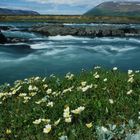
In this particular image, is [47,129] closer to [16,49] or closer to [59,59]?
[59,59]

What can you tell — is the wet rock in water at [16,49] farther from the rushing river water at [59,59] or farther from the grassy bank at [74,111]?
the grassy bank at [74,111]

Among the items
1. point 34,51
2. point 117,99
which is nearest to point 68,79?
point 117,99

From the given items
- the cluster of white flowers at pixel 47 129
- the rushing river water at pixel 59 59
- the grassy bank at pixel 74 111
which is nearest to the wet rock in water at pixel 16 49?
the rushing river water at pixel 59 59

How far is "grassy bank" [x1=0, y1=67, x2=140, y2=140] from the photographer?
6273 mm

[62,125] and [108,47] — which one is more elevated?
[62,125]

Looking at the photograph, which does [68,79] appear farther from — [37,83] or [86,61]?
[86,61]

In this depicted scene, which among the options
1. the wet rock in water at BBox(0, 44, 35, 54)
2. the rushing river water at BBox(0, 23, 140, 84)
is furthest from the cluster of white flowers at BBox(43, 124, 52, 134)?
the wet rock in water at BBox(0, 44, 35, 54)

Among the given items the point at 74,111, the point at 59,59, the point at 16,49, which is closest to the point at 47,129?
the point at 74,111

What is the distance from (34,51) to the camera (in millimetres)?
42250

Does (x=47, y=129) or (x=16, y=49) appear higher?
(x=47, y=129)

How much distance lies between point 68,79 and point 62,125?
3.75 m

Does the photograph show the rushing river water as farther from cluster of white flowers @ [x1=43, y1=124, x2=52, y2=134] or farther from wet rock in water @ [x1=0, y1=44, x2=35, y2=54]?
cluster of white flowers @ [x1=43, y1=124, x2=52, y2=134]

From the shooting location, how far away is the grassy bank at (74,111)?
20.6 feet

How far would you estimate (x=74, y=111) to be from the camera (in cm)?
693
